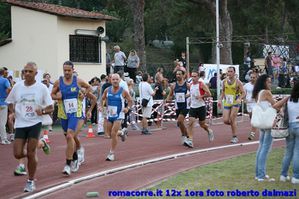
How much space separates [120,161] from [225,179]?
3.66 m

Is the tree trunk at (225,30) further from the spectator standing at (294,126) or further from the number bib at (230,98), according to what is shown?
the spectator standing at (294,126)

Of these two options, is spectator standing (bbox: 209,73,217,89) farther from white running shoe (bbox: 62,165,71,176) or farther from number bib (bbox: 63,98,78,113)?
white running shoe (bbox: 62,165,71,176)

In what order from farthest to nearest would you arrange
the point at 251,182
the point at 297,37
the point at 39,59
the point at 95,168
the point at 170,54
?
the point at 170,54 < the point at 297,37 < the point at 39,59 < the point at 95,168 < the point at 251,182

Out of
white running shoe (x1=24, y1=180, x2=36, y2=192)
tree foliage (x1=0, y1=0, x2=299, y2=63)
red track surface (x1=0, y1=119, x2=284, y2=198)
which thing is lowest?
red track surface (x1=0, y1=119, x2=284, y2=198)

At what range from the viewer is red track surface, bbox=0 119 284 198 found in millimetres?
10877

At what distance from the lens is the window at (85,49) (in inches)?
1105

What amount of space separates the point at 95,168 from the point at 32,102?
2.83 meters

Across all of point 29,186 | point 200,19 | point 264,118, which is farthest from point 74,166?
point 200,19

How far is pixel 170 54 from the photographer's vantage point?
70750 millimetres

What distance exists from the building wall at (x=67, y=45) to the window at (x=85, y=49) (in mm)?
264

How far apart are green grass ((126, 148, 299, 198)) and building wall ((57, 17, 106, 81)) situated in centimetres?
1542

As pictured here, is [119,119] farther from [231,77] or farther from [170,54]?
[170,54]

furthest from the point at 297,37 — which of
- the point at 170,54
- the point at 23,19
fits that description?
the point at 23,19

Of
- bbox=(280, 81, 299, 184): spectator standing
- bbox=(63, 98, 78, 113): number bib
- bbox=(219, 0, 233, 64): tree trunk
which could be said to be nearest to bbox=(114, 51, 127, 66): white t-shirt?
bbox=(219, 0, 233, 64): tree trunk
